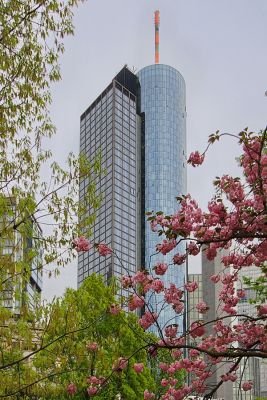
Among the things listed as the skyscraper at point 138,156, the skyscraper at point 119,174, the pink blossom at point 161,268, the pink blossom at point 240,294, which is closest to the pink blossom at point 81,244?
the pink blossom at point 161,268

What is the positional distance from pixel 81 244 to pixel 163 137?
6482 inches

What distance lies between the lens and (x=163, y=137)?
17412cm

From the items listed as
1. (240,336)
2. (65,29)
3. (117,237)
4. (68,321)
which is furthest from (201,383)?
(117,237)

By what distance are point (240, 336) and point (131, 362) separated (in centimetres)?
1240

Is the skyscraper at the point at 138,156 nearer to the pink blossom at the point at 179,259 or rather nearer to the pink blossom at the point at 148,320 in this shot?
the pink blossom at the point at 148,320

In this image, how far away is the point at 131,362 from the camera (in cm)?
2369

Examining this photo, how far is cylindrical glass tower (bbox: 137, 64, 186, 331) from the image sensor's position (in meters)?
168

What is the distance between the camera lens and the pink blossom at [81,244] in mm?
10531

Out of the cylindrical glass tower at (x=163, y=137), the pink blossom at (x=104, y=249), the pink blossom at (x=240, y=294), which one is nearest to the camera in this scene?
the pink blossom at (x=104, y=249)

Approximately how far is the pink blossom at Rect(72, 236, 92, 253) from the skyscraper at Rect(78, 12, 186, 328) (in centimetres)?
14890

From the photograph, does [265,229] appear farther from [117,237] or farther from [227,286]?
[117,237]

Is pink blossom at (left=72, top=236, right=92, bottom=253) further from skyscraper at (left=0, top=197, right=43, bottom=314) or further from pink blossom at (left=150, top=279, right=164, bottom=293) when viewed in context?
pink blossom at (left=150, top=279, right=164, bottom=293)

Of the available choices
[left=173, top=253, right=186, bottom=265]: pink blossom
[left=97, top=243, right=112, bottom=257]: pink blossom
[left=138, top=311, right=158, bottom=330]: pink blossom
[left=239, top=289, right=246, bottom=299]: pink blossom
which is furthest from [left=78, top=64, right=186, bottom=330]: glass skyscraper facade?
[left=173, top=253, right=186, bottom=265]: pink blossom

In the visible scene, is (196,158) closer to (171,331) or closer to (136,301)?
(136,301)
